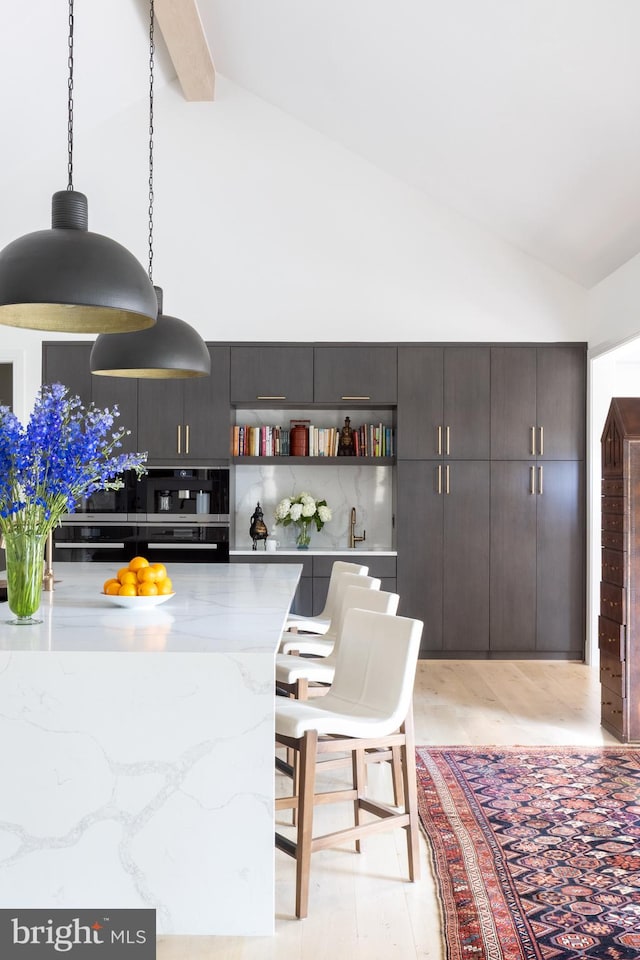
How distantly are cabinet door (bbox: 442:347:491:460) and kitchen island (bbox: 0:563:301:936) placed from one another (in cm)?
438

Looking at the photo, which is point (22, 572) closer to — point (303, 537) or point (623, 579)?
point (623, 579)

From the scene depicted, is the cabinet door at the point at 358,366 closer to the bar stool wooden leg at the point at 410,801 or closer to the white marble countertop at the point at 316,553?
the white marble countertop at the point at 316,553

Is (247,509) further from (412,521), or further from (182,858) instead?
(182,858)

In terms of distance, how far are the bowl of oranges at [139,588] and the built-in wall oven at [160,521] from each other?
335 centimetres

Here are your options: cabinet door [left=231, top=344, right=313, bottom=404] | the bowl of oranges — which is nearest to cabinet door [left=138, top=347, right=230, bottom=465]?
cabinet door [left=231, top=344, right=313, bottom=404]

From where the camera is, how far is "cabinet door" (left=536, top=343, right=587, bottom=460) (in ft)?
21.8

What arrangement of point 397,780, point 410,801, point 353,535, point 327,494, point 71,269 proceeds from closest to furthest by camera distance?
point 71,269, point 410,801, point 397,780, point 353,535, point 327,494

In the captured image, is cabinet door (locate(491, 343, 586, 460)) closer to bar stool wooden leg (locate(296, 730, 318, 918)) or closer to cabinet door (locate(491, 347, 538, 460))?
cabinet door (locate(491, 347, 538, 460))

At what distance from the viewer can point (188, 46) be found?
5.94m

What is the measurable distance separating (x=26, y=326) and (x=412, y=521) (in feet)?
13.3

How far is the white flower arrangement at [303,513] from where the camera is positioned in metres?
6.76

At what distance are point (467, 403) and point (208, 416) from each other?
1.93 m

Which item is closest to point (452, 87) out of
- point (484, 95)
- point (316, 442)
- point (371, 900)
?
→ point (484, 95)

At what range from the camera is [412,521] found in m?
6.64
